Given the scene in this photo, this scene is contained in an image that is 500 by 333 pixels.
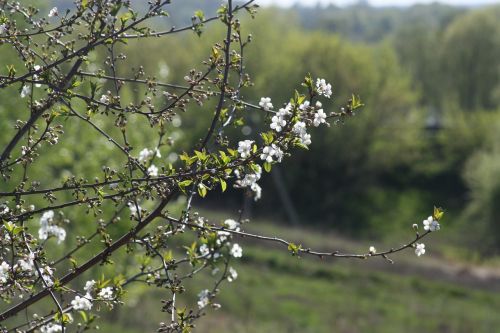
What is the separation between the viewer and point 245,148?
381 cm

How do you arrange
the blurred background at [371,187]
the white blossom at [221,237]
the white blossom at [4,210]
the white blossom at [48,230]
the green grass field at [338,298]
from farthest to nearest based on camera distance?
the blurred background at [371,187] → the green grass field at [338,298] → the white blossom at [221,237] → the white blossom at [48,230] → the white blossom at [4,210]

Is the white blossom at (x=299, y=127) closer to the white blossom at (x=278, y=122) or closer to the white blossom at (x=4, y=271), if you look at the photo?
the white blossom at (x=278, y=122)

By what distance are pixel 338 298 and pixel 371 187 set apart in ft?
85.2

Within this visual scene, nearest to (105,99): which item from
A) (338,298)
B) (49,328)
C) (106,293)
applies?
(106,293)

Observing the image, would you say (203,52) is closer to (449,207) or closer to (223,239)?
(449,207)

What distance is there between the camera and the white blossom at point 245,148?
3.78 m

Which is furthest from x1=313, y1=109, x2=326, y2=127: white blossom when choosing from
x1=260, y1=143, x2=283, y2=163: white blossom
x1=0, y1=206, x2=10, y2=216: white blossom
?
x1=0, y1=206, x2=10, y2=216: white blossom

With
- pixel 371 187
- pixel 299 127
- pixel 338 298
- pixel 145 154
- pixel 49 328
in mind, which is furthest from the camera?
pixel 371 187

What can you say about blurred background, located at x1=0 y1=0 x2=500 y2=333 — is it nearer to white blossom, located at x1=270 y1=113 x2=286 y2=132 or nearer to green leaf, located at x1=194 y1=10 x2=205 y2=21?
green leaf, located at x1=194 y1=10 x2=205 y2=21

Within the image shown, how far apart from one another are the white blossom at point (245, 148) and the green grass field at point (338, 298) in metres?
20.0

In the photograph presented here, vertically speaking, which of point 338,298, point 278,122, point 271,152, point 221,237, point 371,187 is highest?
point 371,187

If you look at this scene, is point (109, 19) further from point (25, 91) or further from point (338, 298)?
point (338, 298)

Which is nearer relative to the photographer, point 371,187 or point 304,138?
point 304,138

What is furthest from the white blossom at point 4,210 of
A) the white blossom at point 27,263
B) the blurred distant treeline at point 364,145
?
the blurred distant treeline at point 364,145
